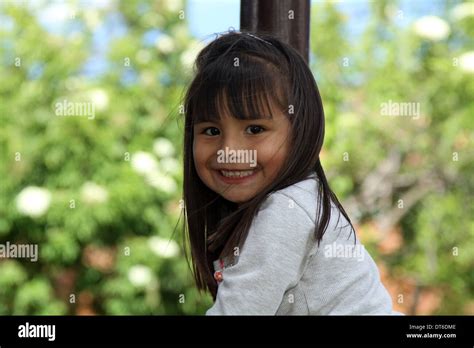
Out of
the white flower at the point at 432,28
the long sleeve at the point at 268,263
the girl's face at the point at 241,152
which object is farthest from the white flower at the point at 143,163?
the long sleeve at the point at 268,263

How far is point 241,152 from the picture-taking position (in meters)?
1.32

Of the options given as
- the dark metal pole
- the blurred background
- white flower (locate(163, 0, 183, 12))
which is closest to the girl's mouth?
the dark metal pole

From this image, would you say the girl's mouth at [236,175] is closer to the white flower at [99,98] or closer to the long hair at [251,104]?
the long hair at [251,104]

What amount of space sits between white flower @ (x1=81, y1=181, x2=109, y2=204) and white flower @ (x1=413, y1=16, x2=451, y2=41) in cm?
173

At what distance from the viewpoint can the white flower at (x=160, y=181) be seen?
3760 millimetres

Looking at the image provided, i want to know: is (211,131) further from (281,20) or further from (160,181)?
(160,181)

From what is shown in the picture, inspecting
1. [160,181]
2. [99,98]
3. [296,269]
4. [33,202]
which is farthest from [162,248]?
[296,269]

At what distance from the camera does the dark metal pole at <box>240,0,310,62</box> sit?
1.55 metres

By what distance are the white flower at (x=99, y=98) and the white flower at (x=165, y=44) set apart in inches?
16.6

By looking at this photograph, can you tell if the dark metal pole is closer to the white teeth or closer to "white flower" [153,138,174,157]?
the white teeth

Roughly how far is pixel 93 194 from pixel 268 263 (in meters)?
2.60
